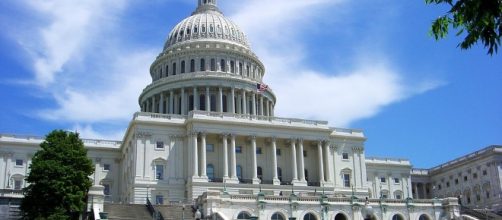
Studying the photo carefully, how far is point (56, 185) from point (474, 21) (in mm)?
51546

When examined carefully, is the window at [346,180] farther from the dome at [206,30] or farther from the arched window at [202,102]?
the dome at [206,30]

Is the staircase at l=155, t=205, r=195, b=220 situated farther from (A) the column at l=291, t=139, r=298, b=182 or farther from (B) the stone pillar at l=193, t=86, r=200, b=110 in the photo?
(B) the stone pillar at l=193, t=86, r=200, b=110

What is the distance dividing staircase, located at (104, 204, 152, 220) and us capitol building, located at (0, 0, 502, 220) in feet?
5.00

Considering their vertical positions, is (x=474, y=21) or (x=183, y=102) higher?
(x=183, y=102)

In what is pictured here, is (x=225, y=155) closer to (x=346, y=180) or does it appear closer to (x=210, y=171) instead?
(x=210, y=171)

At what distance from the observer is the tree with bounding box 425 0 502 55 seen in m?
13.1

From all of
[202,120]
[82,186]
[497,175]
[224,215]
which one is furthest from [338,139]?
[82,186]

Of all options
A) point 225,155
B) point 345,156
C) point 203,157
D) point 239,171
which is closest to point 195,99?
point 239,171

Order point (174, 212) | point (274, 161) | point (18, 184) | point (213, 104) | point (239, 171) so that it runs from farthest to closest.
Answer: point (213, 104) → point (18, 184) → point (239, 171) → point (274, 161) → point (174, 212)

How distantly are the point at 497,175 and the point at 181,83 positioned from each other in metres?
58.0

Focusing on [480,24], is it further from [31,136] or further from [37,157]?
[31,136]

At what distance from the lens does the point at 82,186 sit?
60.9 metres

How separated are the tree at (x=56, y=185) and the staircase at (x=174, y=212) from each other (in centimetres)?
835

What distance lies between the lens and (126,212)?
63.4 m
